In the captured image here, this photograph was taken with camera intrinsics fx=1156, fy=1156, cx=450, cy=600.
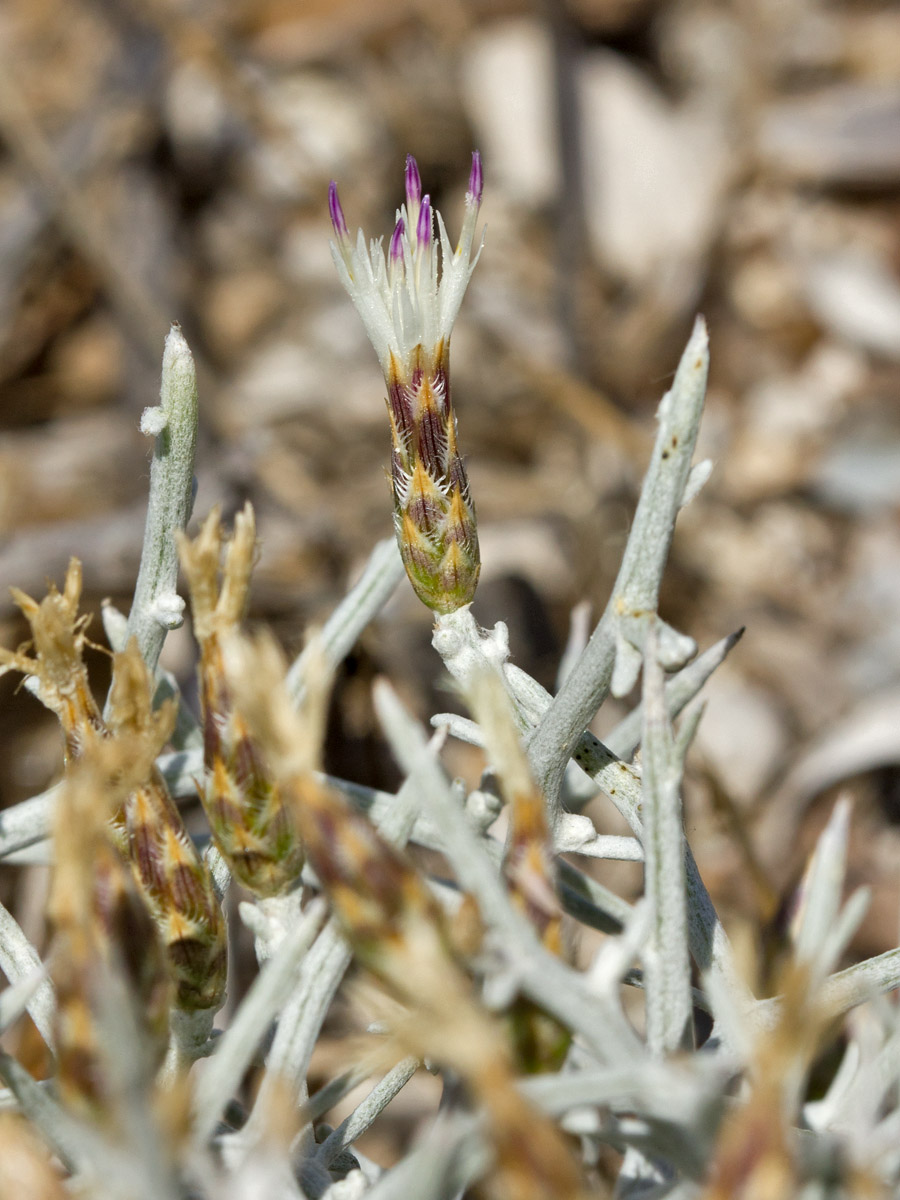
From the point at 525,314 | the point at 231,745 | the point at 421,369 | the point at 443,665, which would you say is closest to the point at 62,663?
the point at 231,745

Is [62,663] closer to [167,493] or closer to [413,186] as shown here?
[167,493]

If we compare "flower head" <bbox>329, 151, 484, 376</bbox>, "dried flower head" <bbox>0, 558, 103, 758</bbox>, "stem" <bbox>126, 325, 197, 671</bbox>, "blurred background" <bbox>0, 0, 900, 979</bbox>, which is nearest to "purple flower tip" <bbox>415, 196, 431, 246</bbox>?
"flower head" <bbox>329, 151, 484, 376</bbox>

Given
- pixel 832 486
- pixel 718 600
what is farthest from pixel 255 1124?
pixel 832 486

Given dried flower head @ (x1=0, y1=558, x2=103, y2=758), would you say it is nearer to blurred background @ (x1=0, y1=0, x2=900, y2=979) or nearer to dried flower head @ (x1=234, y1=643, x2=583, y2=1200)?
dried flower head @ (x1=234, y1=643, x2=583, y2=1200)

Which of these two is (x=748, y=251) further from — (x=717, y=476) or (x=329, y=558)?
(x=329, y=558)

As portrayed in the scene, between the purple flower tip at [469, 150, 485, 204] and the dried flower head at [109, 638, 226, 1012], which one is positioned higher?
the purple flower tip at [469, 150, 485, 204]

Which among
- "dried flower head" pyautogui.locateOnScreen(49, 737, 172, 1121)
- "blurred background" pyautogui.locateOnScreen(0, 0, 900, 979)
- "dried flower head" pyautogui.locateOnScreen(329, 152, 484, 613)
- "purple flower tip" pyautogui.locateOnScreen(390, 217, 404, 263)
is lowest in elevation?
"blurred background" pyautogui.locateOnScreen(0, 0, 900, 979)
